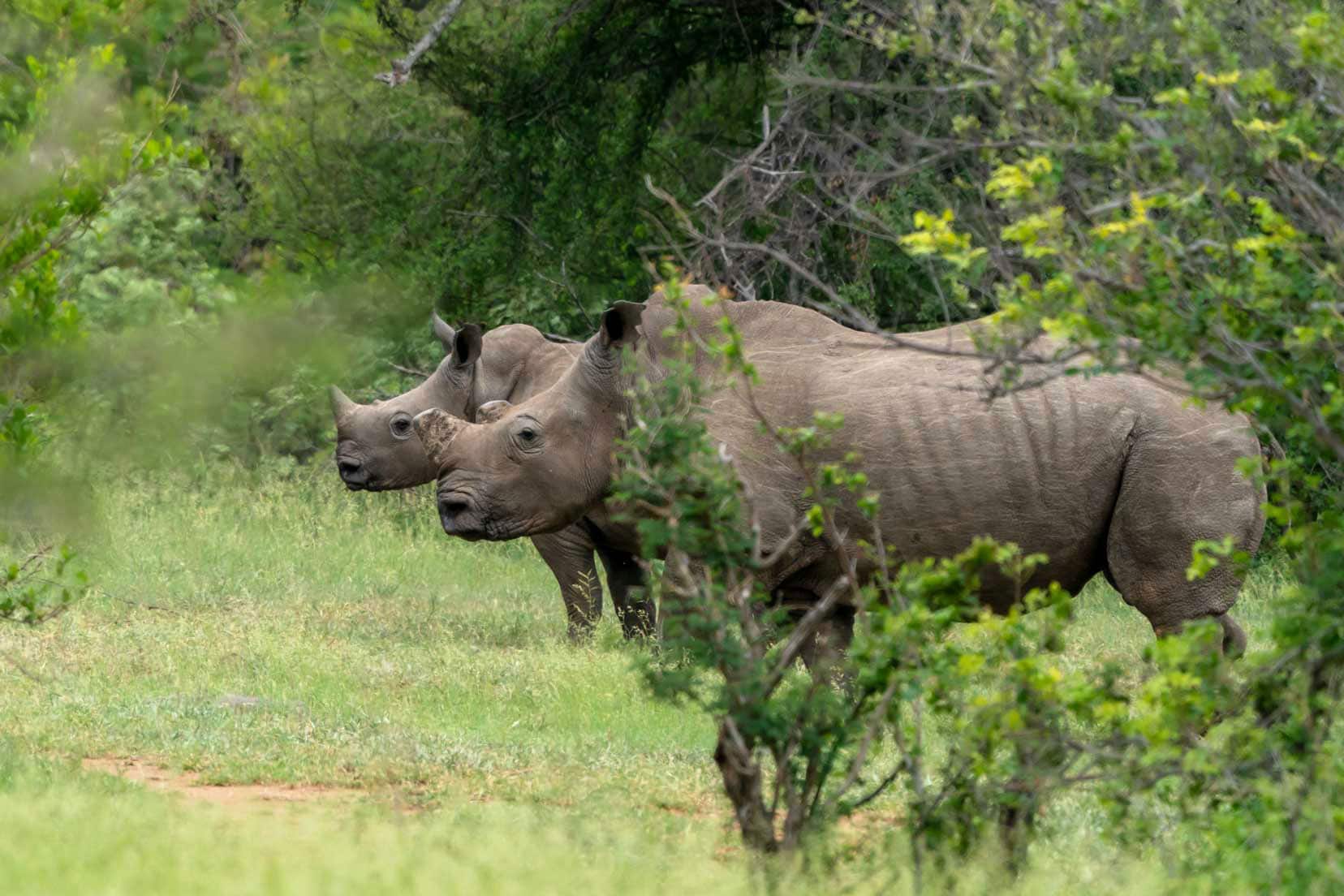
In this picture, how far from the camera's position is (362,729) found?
8.39m

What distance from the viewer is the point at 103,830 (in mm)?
5586

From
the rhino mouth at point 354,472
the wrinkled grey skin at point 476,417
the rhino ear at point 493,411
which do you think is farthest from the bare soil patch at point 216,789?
the rhino mouth at point 354,472

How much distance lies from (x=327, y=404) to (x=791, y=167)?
678 centimetres

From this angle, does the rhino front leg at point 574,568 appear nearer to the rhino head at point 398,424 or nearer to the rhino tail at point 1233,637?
the rhino head at point 398,424

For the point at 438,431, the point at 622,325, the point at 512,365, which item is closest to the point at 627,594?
the point at 512,365

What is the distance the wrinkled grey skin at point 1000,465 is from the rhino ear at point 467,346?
3.14 metres

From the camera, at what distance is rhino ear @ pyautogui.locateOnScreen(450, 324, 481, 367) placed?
1212cm

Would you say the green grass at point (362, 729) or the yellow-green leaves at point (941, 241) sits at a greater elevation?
the yellow-green leaves at point (941, 241)

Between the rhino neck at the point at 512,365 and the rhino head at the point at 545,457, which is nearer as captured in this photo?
the rhino head at the point at 545,457

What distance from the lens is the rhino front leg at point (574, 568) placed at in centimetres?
1180

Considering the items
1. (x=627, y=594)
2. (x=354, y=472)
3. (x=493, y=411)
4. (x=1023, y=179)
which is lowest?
(x=627, y=594)

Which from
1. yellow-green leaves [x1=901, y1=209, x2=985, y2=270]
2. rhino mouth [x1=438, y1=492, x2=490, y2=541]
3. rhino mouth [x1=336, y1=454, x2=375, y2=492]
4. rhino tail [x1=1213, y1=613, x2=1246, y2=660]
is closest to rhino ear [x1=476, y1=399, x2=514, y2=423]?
rhino mouth [x1=438, y1=492, x2=490, y2=541]

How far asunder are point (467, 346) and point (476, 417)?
524 millimetres

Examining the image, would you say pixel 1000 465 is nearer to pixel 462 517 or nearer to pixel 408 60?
pixel 462 517
